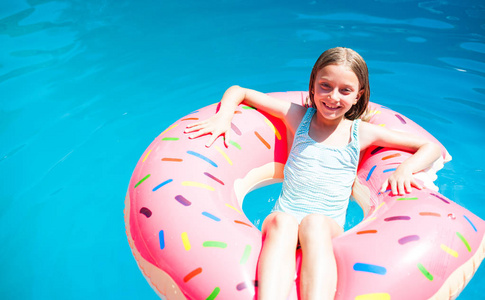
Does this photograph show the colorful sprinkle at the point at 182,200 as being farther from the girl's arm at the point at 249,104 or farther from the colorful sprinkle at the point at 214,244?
the girl's arm at the point at 249,104

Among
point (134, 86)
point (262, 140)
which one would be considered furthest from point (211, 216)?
point (134, 86)

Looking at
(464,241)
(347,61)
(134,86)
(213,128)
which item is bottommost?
(134,86)

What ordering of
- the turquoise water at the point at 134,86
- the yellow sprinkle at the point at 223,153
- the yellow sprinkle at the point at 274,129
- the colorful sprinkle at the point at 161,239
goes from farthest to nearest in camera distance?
the turquoise water at the point at 134,86 → the yellow sprinkle at the point at 274,129 → the yellow sprinkle at the point at 223,153 → the colorful sprinkle at the point at 161,239

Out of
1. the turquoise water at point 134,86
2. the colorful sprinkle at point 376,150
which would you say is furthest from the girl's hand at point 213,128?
the turquoise water at point 134,86

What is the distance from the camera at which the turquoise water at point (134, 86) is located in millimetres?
2646

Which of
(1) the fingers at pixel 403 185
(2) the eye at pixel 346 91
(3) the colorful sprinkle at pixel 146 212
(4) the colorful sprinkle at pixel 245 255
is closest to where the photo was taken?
(4) the colorful sprinkle at pixel 245 255

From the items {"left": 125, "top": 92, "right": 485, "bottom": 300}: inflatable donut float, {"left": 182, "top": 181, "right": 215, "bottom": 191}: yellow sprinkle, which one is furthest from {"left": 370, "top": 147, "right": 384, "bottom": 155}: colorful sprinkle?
{"left": 182, "top": 181, "right": 215, "bottom": 191}: yellow sprinkle

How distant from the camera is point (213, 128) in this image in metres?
2.17

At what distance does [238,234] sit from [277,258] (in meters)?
0.19

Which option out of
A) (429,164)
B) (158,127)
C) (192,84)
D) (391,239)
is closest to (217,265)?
(391,239)

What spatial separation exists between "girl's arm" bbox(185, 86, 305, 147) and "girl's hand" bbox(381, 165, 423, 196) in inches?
22.5

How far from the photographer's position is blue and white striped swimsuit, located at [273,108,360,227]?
2201mm

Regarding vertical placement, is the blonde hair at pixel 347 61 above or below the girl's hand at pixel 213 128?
above

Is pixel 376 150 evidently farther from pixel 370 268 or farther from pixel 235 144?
pixel 370 268
